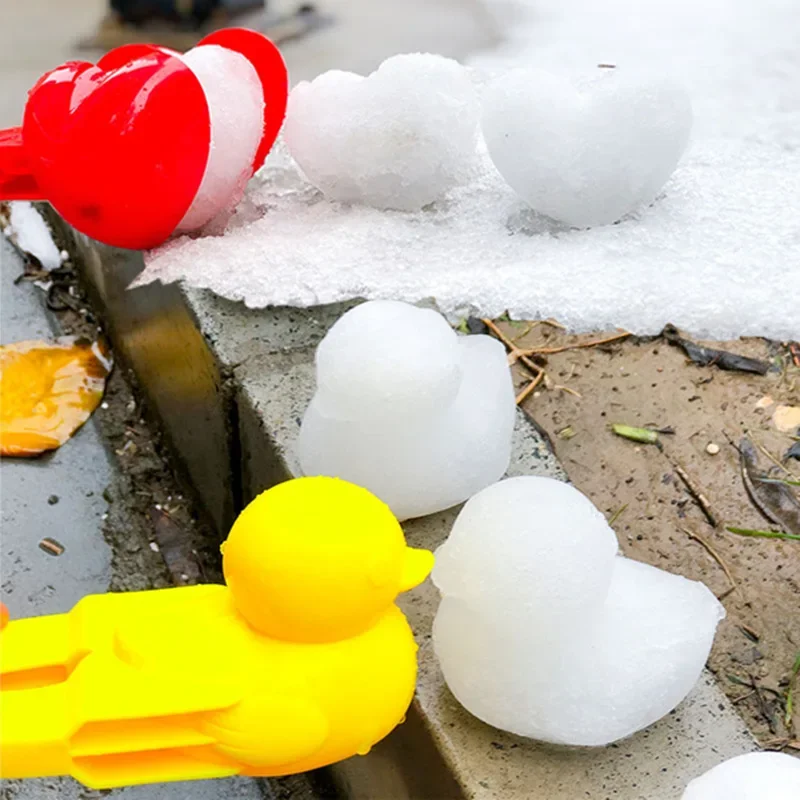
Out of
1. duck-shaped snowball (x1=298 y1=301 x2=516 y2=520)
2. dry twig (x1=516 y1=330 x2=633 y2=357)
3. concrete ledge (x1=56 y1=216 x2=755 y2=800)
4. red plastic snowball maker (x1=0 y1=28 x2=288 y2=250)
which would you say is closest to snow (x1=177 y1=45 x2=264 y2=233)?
red plastic snowball maker (x1=0 y1=28 x2=288 y2=250)

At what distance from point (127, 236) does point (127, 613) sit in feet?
2.33

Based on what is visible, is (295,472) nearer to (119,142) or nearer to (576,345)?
(119,142)

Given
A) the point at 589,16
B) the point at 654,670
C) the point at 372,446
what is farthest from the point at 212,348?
the point at 589,16

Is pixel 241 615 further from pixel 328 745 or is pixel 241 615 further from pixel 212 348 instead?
pixel 212 348

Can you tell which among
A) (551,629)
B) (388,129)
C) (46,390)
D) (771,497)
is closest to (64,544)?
(46,390)

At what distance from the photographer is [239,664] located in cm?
79

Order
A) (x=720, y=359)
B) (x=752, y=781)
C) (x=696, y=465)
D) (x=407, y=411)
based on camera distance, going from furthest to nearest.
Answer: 1. (x=720, y=359)
2. (x=696, y=465)
3. (x=407, y=411)
4. (x=752, y=781)

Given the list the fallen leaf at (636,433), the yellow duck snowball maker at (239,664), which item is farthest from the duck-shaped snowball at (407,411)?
the fallen leaf at (636,433)

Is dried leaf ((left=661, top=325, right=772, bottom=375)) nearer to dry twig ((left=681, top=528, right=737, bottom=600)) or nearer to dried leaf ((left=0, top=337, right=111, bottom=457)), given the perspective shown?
dry twig ((left=681, top=528, right=737, bottom=600))

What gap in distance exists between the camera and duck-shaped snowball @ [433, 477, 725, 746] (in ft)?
2.75

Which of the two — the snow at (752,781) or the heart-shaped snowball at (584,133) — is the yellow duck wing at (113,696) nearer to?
the snow at (752,781)

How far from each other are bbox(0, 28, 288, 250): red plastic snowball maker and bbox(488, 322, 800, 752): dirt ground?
0.63 m

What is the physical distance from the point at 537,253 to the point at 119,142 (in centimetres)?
60

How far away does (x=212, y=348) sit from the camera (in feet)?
4.26
